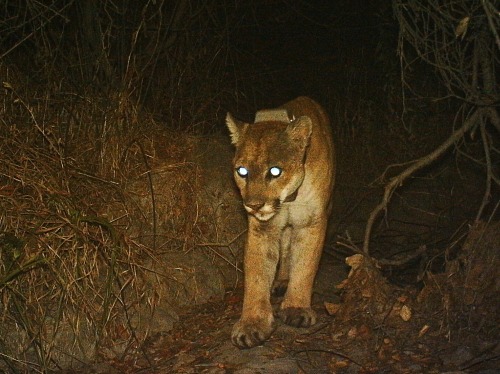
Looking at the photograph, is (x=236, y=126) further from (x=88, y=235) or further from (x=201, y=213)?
(x=201, y=213)

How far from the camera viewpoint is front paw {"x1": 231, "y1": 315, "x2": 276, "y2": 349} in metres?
4.92

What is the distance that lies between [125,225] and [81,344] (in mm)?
1079

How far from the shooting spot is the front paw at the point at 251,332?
492 centimetres

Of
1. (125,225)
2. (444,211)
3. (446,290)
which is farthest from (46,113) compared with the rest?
(444,211)

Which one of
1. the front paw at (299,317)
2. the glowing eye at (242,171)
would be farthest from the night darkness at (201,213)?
the glowing eye at (242,171)

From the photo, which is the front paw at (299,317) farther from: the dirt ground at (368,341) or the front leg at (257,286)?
the front leg at (257,286)

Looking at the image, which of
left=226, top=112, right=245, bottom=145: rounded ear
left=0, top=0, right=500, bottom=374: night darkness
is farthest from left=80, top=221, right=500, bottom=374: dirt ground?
left=226, top=112, right=245, bottom=145: rounded ear

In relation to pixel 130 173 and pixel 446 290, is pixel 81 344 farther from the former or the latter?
pixel 446 290

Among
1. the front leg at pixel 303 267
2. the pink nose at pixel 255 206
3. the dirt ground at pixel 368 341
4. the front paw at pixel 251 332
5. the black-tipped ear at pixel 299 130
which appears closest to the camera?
the dirt ground at pixel 368 341

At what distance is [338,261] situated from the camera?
7.04 metres

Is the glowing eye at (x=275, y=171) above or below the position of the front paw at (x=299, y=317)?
above

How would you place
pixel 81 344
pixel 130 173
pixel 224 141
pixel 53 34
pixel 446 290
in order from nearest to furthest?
1. pixel 446 290
2. pixel 81 344
3. pixel 130 173
4. pixel 53 34
5. pixel 224 141

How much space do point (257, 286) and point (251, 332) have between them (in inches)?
15.3

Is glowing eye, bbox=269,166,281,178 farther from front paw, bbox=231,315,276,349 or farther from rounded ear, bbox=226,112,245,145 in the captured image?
front paw, bbox=231,315,276,349
